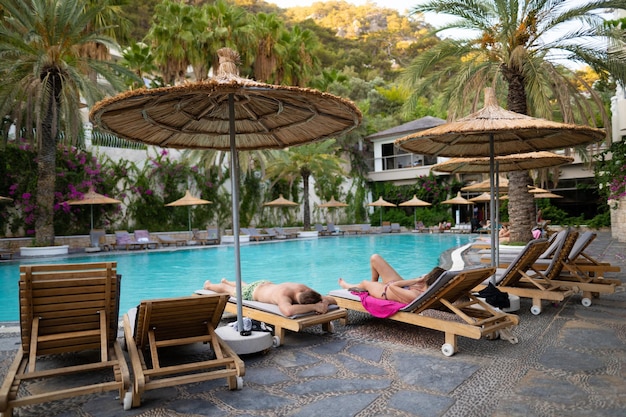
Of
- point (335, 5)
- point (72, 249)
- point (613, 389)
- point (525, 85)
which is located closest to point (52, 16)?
point (72, 249)

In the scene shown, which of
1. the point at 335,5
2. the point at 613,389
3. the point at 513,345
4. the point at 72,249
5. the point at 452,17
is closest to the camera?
the point at 613,389

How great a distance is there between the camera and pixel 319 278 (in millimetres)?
11211

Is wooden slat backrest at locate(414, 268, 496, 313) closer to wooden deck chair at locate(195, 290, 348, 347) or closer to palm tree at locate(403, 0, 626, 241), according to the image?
wooden deck chair at locate(195, 290, 348, 347)

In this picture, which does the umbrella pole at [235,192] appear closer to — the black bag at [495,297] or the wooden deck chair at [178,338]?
the wooden deck chair at [178,338]

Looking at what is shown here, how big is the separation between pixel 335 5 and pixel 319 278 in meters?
67.5

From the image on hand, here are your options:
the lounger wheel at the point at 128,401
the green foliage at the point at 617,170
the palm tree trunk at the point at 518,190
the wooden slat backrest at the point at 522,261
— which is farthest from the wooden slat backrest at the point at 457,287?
the green foliage at the point at 617,170

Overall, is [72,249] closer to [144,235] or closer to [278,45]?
[144,235]

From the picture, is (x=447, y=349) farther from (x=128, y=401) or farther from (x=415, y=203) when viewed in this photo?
(x=415, y=203)

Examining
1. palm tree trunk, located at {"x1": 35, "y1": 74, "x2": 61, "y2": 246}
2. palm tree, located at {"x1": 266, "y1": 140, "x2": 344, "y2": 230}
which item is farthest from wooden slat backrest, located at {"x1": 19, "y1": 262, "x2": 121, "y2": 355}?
palm tree, located at {"x1": 266, "y1": 140, "x2": 344, "y2": 230}

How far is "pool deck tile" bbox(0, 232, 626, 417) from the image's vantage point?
293cm

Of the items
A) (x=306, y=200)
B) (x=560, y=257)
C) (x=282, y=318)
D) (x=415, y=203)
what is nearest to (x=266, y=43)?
(x=306, y=200)

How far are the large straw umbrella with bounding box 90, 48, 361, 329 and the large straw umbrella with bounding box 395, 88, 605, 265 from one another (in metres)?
1.41

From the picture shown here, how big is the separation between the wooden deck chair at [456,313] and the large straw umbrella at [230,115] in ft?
5.52

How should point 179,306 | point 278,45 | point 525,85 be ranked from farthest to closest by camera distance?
point 278,45 < point 525,85 < point 179,306
